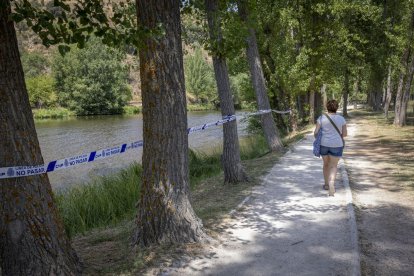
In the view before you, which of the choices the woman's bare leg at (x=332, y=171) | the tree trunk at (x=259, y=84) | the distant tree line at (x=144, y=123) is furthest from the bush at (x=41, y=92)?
the woman's bare leg at (x=332, y=171)

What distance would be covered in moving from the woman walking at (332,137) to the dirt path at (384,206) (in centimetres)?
67

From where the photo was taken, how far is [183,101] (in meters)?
4.97

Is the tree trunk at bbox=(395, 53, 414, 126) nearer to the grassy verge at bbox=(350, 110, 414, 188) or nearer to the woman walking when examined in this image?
the grassy verge at bbox=(350, 110, 414, 188)

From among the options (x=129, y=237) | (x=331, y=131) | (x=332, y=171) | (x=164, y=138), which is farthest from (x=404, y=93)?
(x=129, y=237)

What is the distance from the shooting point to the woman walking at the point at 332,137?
716 centimetres

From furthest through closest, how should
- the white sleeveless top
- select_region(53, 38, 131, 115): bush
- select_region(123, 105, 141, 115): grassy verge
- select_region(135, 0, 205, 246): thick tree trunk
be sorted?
select_region(123, 105, 141, 115): grassy verge → select_region(53, 38, 131, 115): bush → the white sleeveless top → select_region(135, 0, 205, 246): thick tree trunk

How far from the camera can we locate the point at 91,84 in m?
63.9

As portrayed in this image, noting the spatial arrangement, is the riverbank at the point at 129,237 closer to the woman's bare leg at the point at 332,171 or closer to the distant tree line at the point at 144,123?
the distant tree line at the point at 144,123

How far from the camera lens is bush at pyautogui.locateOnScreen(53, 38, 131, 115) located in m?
62.9

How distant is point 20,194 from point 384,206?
568 cm

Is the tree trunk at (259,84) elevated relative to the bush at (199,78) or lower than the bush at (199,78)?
lower

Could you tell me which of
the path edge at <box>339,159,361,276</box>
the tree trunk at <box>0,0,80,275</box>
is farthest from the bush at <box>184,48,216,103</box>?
the tree trunk at <box>0,0,80,275</box>

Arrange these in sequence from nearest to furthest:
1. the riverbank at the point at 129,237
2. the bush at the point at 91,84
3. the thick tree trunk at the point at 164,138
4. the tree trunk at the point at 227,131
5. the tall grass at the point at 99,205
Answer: the riverbank at the point at 129,237, the thick tree trunk at the point at 164,138, the tall grass at the point at 99,205, the tree trunk at the point at 227,131, the bush at the point at 91,84

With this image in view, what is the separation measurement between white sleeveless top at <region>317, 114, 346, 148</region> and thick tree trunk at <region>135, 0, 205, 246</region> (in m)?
3.31
